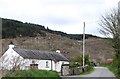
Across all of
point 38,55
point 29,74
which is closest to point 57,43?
point 38,55

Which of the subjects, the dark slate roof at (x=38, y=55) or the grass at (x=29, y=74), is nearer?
the grass at (x=29, y=74)

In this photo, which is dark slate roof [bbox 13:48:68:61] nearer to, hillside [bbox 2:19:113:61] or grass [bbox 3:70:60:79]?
hillside [bbox 2:19:113:61]

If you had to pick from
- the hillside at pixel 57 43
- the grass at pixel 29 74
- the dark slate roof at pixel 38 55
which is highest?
the hillside at pixel 57 43

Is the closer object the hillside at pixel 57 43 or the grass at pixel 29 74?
the grass at pixel 29 74

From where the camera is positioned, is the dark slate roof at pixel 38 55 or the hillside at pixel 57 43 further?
the hillside at pixel 57 43

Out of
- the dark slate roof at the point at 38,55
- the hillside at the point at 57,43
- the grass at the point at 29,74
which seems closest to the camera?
the grass at the point at 29,74

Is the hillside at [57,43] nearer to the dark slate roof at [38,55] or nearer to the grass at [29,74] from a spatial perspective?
the dark slate roof at [38,55]

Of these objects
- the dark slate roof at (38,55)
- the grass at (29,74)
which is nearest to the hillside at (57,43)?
the dark slate roof at (38,55)

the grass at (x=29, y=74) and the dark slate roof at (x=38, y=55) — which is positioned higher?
the dark slate roof at (x=38, y=55)

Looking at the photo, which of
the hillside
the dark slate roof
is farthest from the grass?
the hillside

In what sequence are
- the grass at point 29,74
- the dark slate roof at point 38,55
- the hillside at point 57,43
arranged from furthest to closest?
the hillside at point 57,43
the dark slate roof at point 38,55
the grass at point 29,74

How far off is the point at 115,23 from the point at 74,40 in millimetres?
90185

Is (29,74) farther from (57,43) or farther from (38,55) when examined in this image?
(57,43)

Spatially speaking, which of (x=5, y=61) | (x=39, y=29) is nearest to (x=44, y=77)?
(x=5, y=61)
